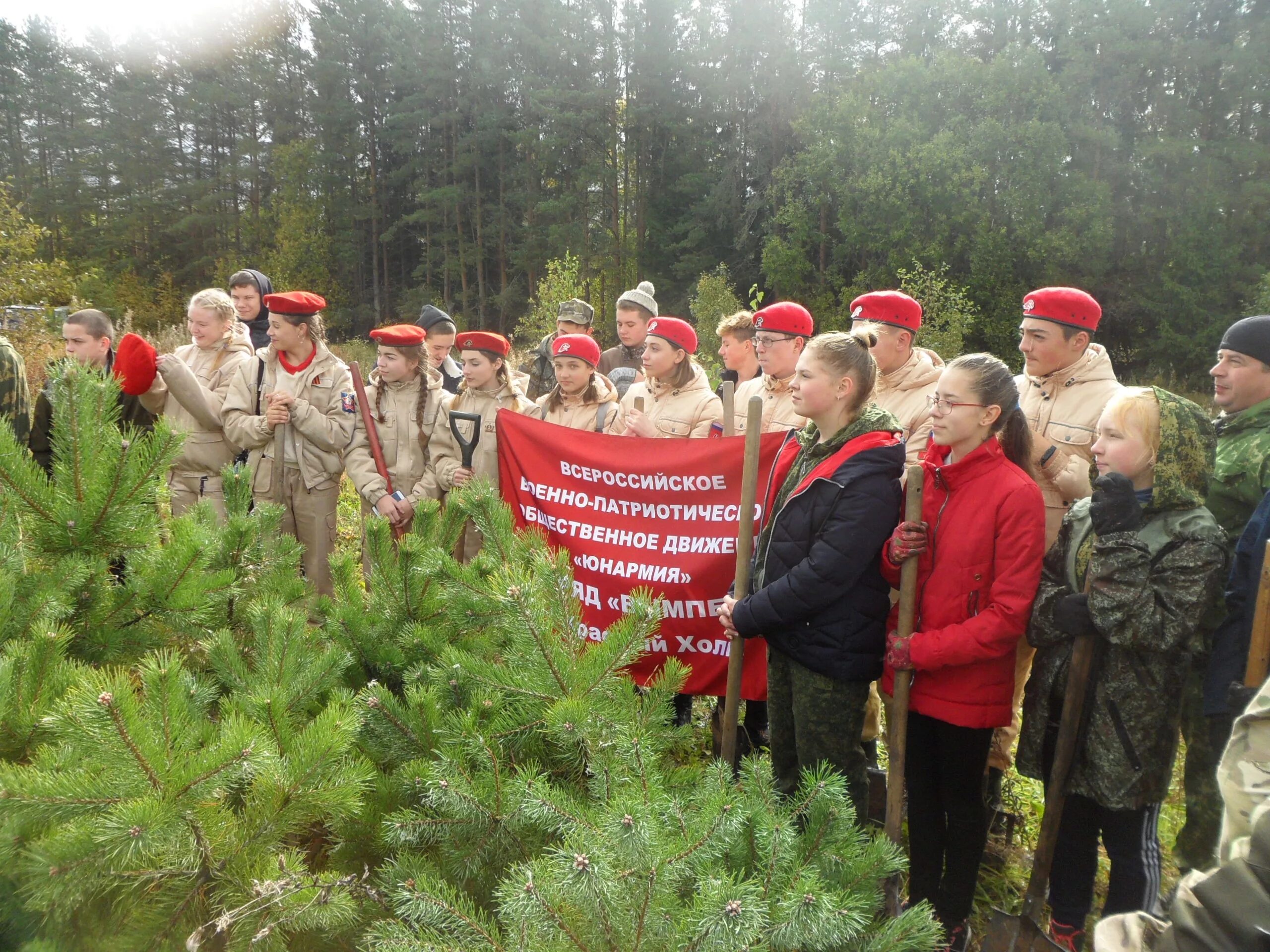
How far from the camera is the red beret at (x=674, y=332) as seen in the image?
16.0ft

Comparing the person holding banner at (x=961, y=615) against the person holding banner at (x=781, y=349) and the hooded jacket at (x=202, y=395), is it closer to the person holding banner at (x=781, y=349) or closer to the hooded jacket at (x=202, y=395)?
the person holding banner at (x=781, y=349)

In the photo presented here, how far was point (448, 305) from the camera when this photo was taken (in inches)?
1757

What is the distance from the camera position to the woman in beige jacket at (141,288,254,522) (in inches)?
204

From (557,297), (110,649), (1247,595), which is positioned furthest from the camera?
(557,297)

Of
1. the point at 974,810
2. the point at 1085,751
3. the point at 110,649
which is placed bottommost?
the point at 974,810

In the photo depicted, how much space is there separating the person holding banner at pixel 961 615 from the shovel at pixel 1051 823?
18 cm

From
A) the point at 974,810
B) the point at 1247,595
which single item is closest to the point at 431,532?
the point at 974,810

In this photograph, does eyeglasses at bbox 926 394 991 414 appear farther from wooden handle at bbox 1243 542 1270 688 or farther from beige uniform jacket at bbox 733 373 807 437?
beige uniform jacket at bbox 733 373 807 437

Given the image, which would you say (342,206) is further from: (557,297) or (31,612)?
(31,612)

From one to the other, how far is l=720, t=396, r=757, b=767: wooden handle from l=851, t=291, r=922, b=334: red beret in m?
1.47

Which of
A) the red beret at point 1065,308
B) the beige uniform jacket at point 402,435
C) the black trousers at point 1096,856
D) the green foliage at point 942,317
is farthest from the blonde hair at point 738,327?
the green foliage at point 942,317

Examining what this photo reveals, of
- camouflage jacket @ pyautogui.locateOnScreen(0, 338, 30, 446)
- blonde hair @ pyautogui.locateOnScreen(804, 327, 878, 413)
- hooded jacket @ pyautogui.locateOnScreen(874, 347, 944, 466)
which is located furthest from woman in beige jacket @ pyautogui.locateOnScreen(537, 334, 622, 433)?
camouflage jacket @ pyautogui.locateOnScreen(0, 338, 30, 446)

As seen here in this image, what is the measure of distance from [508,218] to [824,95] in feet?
54.4

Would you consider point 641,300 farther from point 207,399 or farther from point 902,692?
point 902,692
